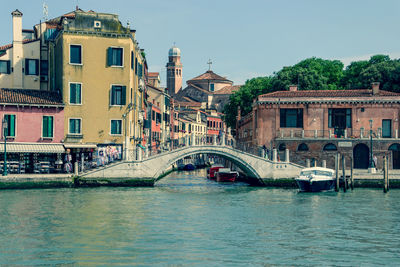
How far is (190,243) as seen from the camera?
762 inches

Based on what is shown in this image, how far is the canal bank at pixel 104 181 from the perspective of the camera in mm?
35500

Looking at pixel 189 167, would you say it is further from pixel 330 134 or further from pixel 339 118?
pixel 330 134

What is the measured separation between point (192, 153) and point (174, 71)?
82.4 metres

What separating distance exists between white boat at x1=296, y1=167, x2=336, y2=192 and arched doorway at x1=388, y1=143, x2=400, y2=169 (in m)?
9.31

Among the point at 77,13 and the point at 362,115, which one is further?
the point at 362,115

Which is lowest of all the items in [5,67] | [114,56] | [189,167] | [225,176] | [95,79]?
[225,176]

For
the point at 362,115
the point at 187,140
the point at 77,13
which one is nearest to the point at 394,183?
the point at 362,115

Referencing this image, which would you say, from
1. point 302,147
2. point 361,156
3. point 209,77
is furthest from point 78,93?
point 209,77

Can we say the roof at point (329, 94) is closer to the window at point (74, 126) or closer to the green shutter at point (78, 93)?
the green shutter at point (78, 93)

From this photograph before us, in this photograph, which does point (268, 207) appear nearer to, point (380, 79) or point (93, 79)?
point (93, 79)

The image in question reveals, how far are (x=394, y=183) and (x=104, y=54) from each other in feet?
65.7

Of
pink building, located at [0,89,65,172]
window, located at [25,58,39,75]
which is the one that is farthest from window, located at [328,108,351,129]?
window, located at [25,58,39,75]

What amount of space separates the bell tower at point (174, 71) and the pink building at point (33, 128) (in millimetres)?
81737

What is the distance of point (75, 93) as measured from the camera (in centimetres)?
4003
